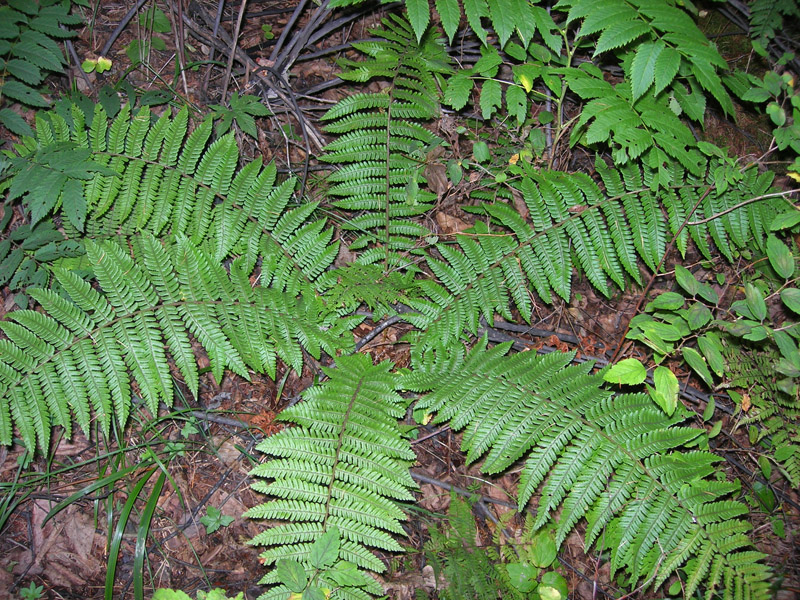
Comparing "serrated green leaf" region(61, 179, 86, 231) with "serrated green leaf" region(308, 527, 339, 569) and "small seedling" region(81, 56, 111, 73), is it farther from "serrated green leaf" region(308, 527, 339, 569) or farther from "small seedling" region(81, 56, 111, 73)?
"serrated green leaf" region(308, 527, 339, 569)

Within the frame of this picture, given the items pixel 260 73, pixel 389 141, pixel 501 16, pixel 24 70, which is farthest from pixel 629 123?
pixel 24 70

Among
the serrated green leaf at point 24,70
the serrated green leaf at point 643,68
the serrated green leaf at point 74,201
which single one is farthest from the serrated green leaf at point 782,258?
the serrated green leaf at point 24,70

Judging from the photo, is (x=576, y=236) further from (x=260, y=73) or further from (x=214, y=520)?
(x=214, y=520)

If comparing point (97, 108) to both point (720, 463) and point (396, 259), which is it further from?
point (720, 463)

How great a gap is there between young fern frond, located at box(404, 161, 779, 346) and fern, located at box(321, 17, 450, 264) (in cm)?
52

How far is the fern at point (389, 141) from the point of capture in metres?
3.84

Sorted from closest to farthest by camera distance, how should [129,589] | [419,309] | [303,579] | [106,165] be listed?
[303,579]
[129,589]
[106,165]
[419,309]

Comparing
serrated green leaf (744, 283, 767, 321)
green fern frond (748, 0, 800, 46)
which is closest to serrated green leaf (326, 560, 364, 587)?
serrated green leaf (744, 283, 767, 321)

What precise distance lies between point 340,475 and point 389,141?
2.35 meters

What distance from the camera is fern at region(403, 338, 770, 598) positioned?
2750mm

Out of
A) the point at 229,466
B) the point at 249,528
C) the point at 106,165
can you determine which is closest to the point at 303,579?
the point at 249,528

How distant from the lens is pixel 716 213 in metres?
3.69

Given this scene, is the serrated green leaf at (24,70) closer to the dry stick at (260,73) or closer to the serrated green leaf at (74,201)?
the serrated green leaf at (74,201)

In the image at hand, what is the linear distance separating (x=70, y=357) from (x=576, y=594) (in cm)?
346
